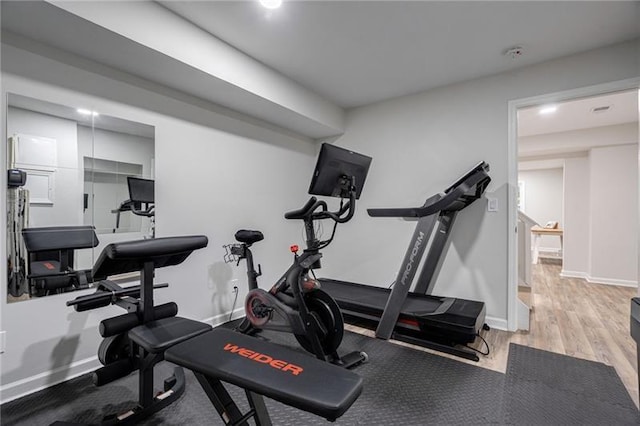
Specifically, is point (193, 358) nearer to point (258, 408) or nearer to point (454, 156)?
point (258, 408)

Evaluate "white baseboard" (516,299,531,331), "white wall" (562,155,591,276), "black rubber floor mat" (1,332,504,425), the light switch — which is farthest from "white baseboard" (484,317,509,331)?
"white wall" (562,155,591,276)

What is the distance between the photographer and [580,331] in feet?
9.26

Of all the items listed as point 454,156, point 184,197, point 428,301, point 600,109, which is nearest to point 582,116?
point 600,109

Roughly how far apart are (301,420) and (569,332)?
8.99 ft

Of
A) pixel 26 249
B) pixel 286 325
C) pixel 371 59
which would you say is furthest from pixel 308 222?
pixel 26 249

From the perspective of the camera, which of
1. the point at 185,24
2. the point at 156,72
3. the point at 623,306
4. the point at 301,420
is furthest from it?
the point at 623,306

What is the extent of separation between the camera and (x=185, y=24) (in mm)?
2152

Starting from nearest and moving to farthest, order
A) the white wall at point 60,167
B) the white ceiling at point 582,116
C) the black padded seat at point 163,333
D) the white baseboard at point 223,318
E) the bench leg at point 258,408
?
the bench leg at point 258,408, the black padded seat at point 163,333, the white wall at point 60,167, the white baseboard at point 223,318, the white ceiling at point 582,116

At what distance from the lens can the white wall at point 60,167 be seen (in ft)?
6.16

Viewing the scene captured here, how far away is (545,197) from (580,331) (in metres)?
6.41

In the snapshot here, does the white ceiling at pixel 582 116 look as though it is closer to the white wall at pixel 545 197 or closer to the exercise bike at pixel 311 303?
the exercise bike at pixel 311 303

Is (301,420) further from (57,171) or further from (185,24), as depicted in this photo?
(185,24)

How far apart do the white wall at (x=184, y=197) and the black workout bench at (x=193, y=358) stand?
28.8 inches

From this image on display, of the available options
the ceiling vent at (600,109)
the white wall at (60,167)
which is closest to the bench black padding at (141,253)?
the white wall at (60,167)
